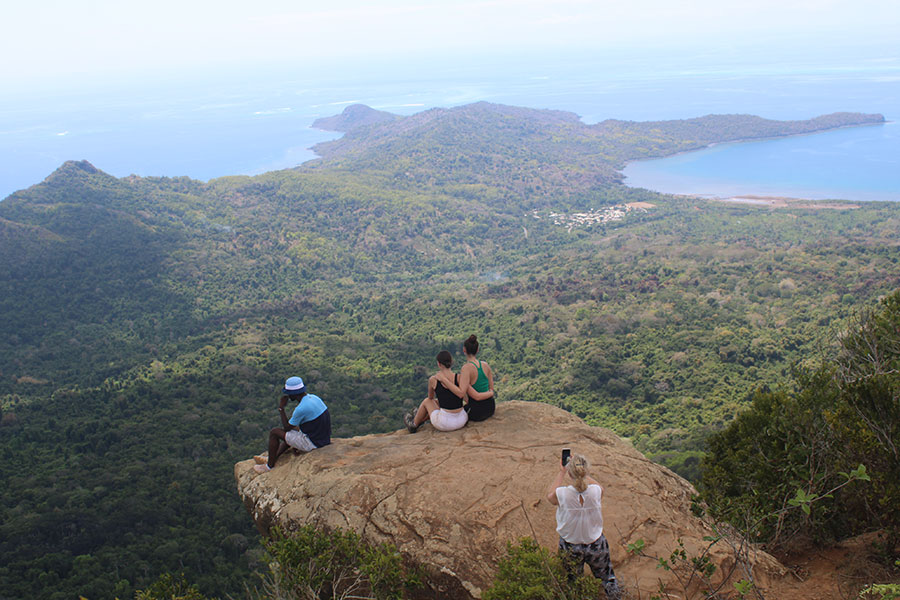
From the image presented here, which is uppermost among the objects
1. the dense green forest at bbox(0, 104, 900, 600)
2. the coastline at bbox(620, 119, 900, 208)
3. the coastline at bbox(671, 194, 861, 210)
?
the coastline at bbox(620, 119, 900, 208)

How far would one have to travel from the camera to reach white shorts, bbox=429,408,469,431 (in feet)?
26.9

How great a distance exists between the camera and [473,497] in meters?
6.47

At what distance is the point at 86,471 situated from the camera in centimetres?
2109

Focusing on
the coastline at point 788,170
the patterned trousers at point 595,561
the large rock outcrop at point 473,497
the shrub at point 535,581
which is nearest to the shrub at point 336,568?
the large rock outcrop at point 473,497

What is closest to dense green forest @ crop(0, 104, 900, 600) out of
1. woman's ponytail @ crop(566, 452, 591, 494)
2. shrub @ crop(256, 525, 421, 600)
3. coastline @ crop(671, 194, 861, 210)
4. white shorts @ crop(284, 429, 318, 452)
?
coastline @ crop(671, 194, 861, 210)

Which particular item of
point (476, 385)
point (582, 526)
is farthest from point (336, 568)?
point (476, 385)

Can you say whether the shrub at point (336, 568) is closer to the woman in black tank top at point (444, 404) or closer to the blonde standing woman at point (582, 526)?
the blonde standing woman at point (582, 526)

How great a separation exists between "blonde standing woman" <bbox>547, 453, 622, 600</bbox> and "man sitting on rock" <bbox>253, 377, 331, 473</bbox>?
4125mm

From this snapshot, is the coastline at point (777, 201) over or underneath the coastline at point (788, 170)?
underneath

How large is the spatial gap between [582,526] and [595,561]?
39cm

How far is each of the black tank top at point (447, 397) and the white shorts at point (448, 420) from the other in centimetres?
9

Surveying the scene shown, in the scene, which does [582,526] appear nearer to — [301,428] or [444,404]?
[444,404]

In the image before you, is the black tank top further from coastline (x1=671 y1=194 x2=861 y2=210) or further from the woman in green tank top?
coastline (x1=671 y1=194 x2=861 y2=210)

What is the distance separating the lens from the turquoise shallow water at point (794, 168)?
300 feet
